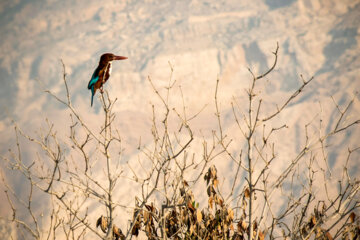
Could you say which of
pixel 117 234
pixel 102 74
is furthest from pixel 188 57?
pixel 117 234

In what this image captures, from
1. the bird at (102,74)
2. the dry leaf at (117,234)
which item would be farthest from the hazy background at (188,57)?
the dry leaf at (117,234)

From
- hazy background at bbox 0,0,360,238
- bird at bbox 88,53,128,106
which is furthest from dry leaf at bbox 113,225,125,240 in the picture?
hazy background at bbox 0,0,360,238

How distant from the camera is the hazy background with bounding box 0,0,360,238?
65.9 m

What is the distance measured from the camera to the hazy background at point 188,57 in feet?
216

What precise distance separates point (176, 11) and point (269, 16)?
1049 inches

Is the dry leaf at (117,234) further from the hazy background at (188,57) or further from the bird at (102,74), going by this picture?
the hazy background at (188,57)

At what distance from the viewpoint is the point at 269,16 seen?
99.0 meters

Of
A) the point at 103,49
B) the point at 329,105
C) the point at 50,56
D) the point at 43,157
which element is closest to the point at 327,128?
the point at 329,105

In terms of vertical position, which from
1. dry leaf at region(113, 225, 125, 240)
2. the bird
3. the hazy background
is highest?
the hazy background

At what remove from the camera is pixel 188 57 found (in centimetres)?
7944

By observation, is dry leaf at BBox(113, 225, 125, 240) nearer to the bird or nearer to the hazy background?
the bird

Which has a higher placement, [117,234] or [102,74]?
[102,74]

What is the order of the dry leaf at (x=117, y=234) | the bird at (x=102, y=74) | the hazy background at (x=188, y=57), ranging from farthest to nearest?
the hazy background at (x=188, y=57), the bird at (x=102, y=74), the dry leaf at (x=117, y=234)

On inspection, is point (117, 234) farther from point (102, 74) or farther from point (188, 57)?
point (188, 57)
